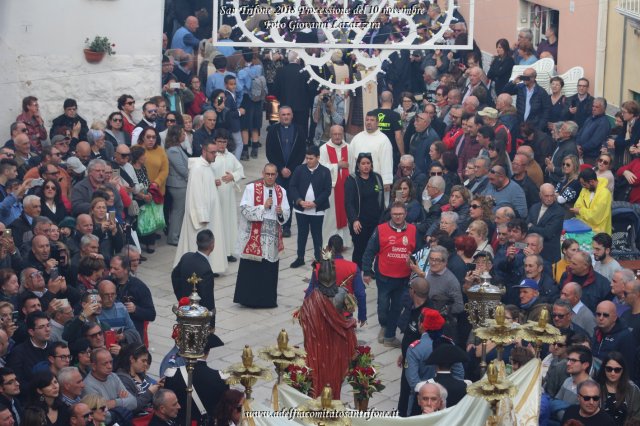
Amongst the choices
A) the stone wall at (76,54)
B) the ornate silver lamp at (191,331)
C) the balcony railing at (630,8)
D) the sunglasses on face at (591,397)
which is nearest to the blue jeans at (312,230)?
the stone wall at (76,54)

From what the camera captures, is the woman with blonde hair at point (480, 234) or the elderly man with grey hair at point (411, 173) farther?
the elderly man with grey hair at point (411, 173)

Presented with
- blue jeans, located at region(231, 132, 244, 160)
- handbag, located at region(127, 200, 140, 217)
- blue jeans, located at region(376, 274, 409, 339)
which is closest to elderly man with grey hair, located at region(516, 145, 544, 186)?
blue jeans, located at region(376, 274, 409, 339)

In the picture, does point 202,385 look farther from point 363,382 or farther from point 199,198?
point 199,198

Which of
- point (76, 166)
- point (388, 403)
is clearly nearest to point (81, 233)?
point (76, 166)

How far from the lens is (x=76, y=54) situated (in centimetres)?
2441

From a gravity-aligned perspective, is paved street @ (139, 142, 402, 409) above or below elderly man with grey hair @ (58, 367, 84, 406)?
below

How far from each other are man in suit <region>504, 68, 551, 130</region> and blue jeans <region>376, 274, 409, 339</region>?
524 cm

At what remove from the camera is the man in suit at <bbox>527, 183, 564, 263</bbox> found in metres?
19.4

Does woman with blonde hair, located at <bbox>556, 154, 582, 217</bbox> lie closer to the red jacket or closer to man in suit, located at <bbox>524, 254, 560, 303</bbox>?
the red jacket

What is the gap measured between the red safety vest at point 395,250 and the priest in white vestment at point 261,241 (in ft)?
5.65

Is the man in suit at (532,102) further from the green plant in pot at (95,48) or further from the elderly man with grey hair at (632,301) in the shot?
the elderly man with grey hair at (632,301)

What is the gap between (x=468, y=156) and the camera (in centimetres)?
2200

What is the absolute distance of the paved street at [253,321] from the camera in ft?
60.2

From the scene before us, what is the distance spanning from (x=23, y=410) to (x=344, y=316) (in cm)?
311
